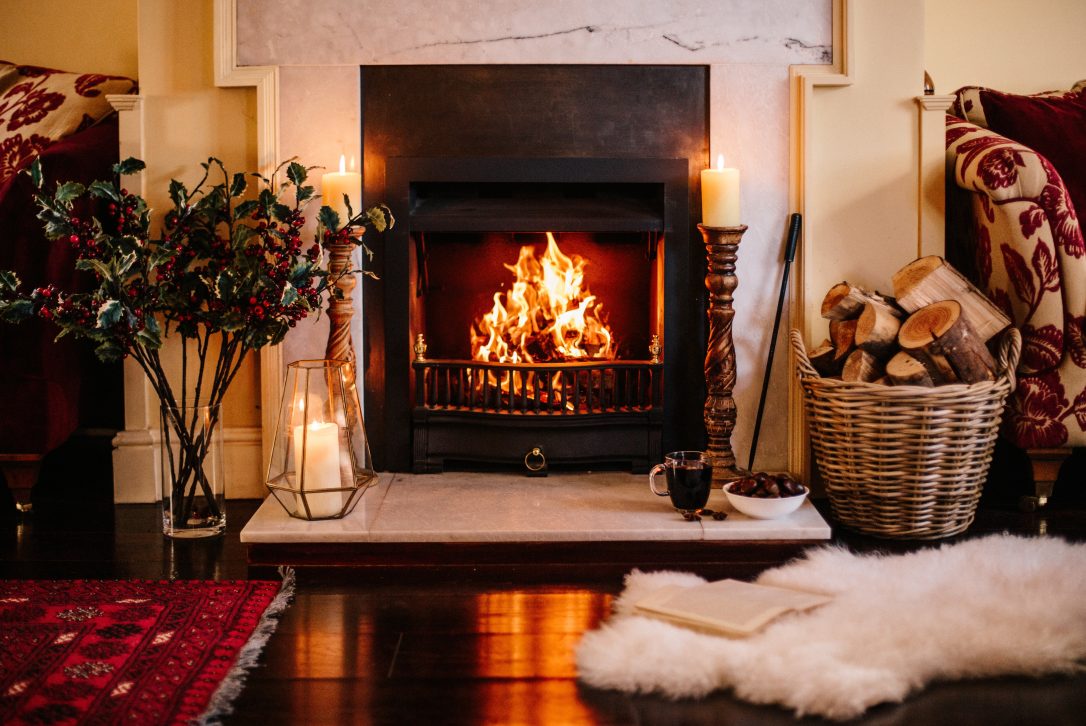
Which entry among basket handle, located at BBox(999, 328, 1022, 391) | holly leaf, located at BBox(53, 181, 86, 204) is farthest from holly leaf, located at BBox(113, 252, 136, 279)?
basket handle, located at BBox(999, 328, 1022, 391)

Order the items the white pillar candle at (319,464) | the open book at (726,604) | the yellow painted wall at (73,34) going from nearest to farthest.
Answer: the open book at (726,604)
the white pillar candle at (319,464)
the yellow painted wall at (73,34)

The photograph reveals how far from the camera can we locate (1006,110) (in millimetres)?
3146

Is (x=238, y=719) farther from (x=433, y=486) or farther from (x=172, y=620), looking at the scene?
(x=433, y=486)

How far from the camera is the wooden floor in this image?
5.19ft

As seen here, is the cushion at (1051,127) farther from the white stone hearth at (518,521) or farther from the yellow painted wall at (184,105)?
the yellow painted wall at (184,105)

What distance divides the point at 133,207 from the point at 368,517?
936 millimetres

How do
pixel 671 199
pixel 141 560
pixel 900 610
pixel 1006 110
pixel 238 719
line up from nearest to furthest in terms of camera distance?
pixel 238 719 → pixel 900 610 → pixel 141 560 → pixel 671 199 → pixel 1006 110

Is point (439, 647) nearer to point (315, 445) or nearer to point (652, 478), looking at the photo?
point (315, 445)

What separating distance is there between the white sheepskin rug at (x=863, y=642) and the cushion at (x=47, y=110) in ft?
7.03

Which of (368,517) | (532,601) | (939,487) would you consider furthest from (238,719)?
(939,487)

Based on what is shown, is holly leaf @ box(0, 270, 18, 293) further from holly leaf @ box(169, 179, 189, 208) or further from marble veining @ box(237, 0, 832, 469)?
marble veining @ box(237, 0, 832, 469)

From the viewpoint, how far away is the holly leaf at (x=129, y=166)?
8.45 feet

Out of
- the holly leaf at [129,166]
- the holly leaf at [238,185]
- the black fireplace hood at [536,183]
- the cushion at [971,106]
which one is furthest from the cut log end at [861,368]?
the holly leaf at [129,166]

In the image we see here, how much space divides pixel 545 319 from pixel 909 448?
39.1 inches
